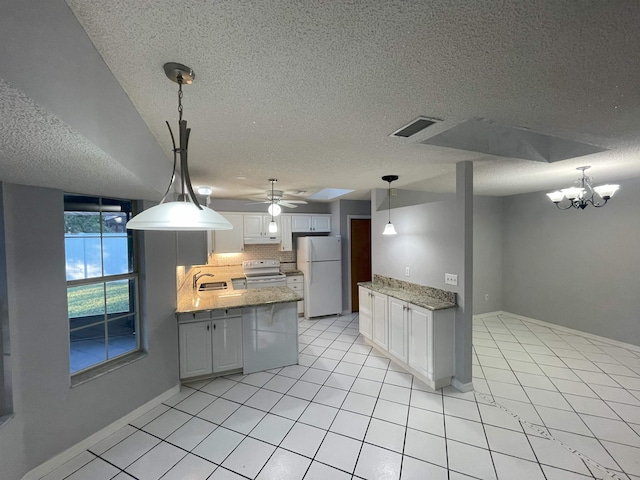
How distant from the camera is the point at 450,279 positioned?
298 centimetres

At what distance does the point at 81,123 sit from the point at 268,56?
29.5 inches

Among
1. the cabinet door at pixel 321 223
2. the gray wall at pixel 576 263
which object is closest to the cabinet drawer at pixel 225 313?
the cabinet door at pixel 321 223

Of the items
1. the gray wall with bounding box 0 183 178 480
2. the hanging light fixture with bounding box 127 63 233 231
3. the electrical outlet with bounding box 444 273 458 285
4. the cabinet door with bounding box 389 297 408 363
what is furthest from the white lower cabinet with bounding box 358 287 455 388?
the gray wall with bounding box 0 183 178 480

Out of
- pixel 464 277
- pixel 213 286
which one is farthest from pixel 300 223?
pixel 464 277

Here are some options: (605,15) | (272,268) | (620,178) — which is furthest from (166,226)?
(620,178)

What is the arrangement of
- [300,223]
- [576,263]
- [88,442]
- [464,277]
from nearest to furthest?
[88,442], [464,277], [576,263], [300,223]

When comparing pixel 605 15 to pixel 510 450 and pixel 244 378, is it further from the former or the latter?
pixel 244 378

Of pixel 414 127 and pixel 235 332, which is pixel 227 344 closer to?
pixel 235 332

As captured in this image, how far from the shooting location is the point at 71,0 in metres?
0.83

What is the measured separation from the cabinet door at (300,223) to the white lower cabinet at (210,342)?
2.77 m

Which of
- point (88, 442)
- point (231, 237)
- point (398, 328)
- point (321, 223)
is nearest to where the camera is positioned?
point (88, 442)

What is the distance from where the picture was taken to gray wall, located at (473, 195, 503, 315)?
5.08m

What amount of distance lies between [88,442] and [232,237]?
3.54 m

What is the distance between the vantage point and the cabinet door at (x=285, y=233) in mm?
5590
